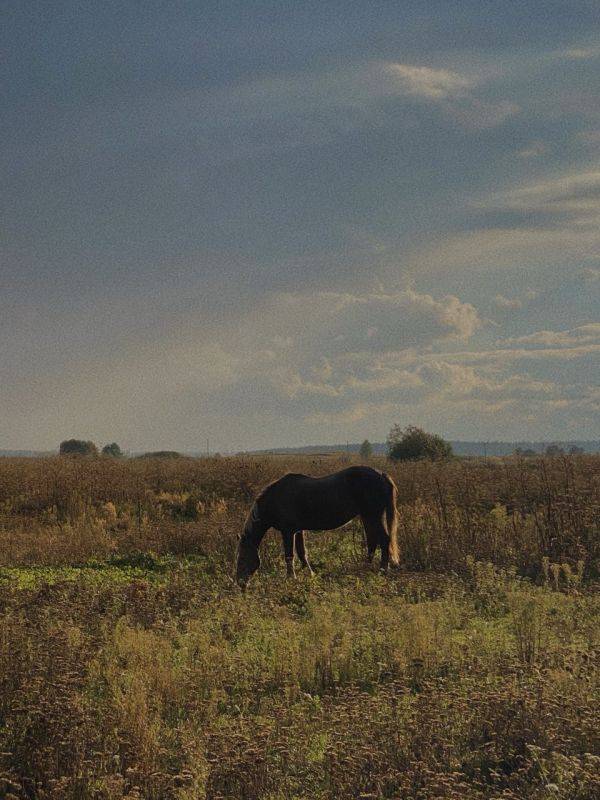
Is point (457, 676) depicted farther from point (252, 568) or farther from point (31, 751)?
point (252, 568)

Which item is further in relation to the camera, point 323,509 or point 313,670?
point 323,509

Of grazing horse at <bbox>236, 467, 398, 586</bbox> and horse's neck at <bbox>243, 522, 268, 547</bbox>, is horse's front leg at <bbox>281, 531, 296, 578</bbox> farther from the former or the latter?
horse's neck at <bbox>243, 522, 268, 547</bbox>

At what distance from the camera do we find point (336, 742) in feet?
17.7

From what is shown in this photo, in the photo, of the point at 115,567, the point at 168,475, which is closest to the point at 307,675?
the point at 115,567

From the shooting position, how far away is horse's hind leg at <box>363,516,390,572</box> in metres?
13.3

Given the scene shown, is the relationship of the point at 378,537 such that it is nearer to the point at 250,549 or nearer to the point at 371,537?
the point at 371,537

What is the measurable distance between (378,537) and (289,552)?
1569 millimetres

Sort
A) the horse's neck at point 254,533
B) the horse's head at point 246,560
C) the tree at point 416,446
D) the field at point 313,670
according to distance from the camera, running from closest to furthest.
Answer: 1. the field at point 313,670
2. the horse's head at point 246,560
3. the horse's neck at point 254,533
4. the tree at point 416,446

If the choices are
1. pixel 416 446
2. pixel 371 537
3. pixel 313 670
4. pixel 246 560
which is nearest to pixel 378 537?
pixel 371 537

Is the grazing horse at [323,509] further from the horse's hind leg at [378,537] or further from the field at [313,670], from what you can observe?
the field at [313,670]

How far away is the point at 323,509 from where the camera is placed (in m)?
13.6

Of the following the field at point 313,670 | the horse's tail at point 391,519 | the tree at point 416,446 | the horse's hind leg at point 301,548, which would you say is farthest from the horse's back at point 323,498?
the tree at point 416,446

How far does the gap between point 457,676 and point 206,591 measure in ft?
15.6

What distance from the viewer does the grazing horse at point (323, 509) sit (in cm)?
1334
